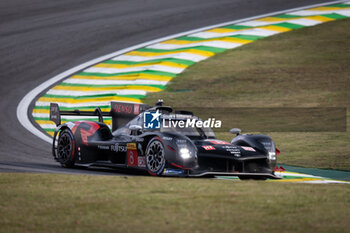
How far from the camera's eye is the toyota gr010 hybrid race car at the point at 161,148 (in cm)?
929

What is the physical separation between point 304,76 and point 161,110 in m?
10.1

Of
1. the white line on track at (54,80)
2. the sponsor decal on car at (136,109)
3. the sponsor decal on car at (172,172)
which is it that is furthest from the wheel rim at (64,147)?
the sponsor decal on car at (172,172)

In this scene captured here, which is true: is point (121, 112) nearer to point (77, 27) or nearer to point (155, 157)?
point (155, 157)

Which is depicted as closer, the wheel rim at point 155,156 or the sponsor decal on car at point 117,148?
the wheel rim at point 155,156

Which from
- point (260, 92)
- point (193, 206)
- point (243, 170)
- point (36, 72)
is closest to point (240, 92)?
point (260, 92)

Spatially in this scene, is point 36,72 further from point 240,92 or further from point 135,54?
point 240,92

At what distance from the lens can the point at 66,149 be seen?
38.0 feet

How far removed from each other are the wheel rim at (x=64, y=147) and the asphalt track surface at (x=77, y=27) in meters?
4.54

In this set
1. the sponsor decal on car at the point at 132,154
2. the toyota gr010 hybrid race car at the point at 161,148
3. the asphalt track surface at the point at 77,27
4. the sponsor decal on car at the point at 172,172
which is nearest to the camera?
the sponsor decal on car at the point at 172,172

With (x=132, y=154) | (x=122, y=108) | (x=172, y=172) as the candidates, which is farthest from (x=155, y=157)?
(x=122, y=108)

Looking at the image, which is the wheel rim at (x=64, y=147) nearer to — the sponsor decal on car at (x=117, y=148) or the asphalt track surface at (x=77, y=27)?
the sponsor decal on car at (x=117, y=148)

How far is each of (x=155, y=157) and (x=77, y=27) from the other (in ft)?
58.6

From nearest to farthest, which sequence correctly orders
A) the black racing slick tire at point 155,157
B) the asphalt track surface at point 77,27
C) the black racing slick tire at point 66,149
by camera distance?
the black racing slick tire at point 155,157, the black racing slick tire at point 66,149, the asphalt track surface at point 77,27

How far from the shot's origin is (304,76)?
1994cm
